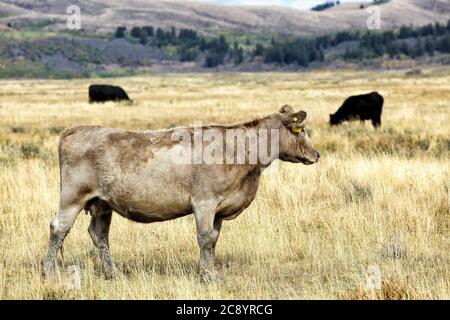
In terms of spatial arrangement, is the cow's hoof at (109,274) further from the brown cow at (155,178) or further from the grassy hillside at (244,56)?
the grassy hillside at (244,56)

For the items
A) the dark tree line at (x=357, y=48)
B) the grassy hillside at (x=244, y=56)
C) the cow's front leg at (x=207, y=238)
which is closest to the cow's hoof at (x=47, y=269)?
the cow's front leg at (x=207, y=238)

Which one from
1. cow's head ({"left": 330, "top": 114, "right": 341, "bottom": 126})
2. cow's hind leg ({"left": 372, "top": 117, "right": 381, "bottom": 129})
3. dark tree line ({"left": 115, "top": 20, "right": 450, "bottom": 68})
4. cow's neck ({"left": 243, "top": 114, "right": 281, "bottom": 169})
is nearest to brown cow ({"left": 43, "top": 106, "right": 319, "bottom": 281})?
cow's neck ({"left": 243, "top": 114, "right": 281, "bottom": 169})

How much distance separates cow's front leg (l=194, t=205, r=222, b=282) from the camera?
21.9 feet

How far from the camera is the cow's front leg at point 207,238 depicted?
6.69m

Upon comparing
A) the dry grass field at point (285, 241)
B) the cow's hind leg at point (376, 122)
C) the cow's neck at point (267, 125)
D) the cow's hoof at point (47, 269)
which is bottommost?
the cow's hind leg at point (376, 122)

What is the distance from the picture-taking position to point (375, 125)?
24.9 m

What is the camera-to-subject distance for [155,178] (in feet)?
22.4

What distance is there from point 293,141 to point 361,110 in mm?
19954

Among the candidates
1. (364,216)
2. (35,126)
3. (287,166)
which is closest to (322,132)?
(287,166)

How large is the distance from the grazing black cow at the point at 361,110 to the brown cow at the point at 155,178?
19186 millimetres

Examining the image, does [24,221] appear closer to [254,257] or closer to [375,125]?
[254,257]

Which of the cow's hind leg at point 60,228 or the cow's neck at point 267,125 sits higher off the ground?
the cow's neck at point 267,125

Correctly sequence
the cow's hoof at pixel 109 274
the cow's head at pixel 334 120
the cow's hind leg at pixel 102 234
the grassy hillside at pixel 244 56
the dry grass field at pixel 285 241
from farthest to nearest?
the grassy hillside at pixel 244 56
the cow's head at pixel 334 120
the cow's hind leg at pixel 102 234
the cow's hoof at pixel 109 274
the dry grass field at pixel 285 241

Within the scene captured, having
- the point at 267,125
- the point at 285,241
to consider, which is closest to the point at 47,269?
the point at 267,125
